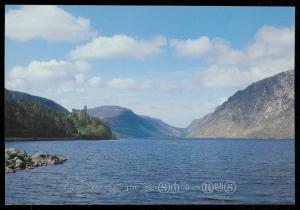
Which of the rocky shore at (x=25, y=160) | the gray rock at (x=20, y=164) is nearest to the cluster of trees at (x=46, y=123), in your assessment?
the rocky shore at (x=25, y=160)

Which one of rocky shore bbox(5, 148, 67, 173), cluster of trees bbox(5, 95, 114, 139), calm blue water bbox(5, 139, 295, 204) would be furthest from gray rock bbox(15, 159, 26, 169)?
cluster of trees bbox(5, 95, 114, 139)

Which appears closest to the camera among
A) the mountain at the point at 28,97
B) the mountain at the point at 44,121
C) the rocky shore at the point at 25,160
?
the rocky shore at the point at 25,160

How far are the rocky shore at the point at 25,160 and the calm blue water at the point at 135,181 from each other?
478mm

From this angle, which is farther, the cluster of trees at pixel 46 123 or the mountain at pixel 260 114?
the mountain at pixel 260 114

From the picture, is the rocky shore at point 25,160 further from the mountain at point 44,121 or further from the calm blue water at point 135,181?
the mountain at point 44,121

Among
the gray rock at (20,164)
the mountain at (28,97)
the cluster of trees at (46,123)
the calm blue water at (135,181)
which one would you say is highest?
the mountain at (28,97)

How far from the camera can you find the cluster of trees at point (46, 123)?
24953 mm

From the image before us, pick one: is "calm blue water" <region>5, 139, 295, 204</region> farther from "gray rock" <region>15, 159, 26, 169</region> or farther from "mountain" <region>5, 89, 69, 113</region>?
"mountain" <region>5, 89, 69, 113</region>

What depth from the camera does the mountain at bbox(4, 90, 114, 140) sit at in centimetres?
2420

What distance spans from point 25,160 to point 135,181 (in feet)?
20.5

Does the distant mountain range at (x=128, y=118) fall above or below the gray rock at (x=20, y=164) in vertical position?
above

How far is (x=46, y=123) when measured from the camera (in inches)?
1166

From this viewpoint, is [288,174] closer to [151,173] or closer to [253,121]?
[151,173]
